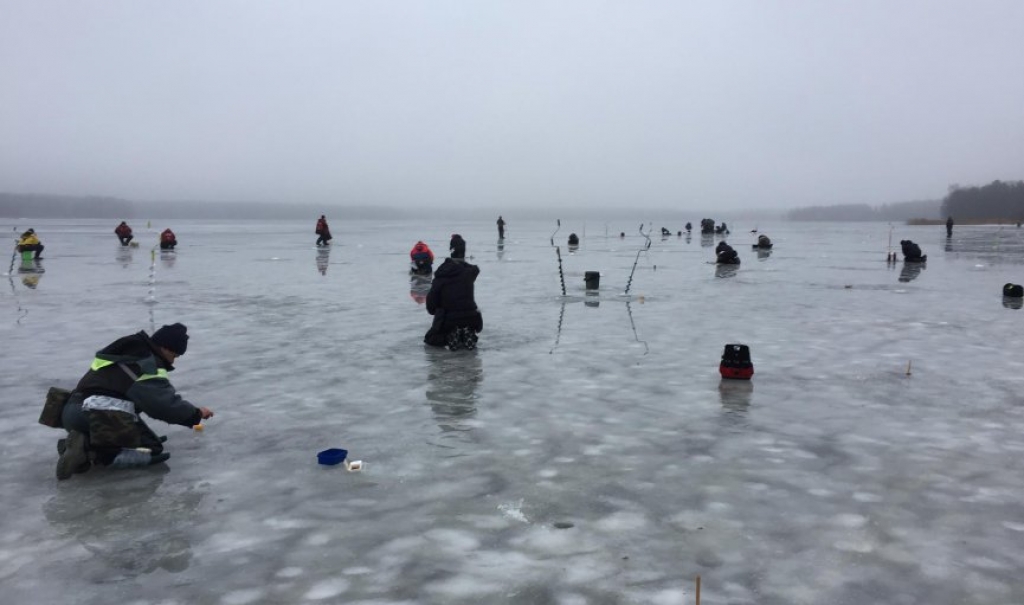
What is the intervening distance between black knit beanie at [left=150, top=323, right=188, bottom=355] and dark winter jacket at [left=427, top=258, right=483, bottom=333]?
18.9 feet

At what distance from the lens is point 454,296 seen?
1205cm

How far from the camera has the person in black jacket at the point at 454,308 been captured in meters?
12.0

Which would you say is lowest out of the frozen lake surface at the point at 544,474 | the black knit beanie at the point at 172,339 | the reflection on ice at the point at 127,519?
the reflection on ice at the point at 127,519

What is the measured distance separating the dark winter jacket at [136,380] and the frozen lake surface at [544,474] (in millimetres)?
618

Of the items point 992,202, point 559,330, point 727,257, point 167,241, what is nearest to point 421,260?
point 559,330

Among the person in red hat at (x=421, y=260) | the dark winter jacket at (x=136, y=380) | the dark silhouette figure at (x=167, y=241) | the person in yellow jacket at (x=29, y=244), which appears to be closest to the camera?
the dark winter jacket at (x=136, y=380)

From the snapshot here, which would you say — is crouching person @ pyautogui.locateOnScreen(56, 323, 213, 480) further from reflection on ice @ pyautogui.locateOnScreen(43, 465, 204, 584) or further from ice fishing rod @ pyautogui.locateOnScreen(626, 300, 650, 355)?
ice fishing rod @ pyautogui.locateOnScreen(626, 300, 650, 355)

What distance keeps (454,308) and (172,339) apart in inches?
233

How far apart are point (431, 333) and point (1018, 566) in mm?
9057

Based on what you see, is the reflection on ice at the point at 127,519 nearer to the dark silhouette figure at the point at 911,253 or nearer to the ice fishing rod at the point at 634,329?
the ice fishing rod at the point at 634,329

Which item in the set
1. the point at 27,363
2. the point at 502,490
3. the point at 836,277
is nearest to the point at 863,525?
the point at 502,490

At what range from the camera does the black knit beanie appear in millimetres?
6406

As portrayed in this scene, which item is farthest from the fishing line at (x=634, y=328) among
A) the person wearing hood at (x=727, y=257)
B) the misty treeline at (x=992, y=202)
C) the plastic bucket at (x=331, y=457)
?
the misty treeline at (x=992, y=202)

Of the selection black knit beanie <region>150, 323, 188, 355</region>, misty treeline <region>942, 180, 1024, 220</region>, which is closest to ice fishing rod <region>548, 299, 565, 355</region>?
black knit beanie <region>150, 323, 188, 355</region>
